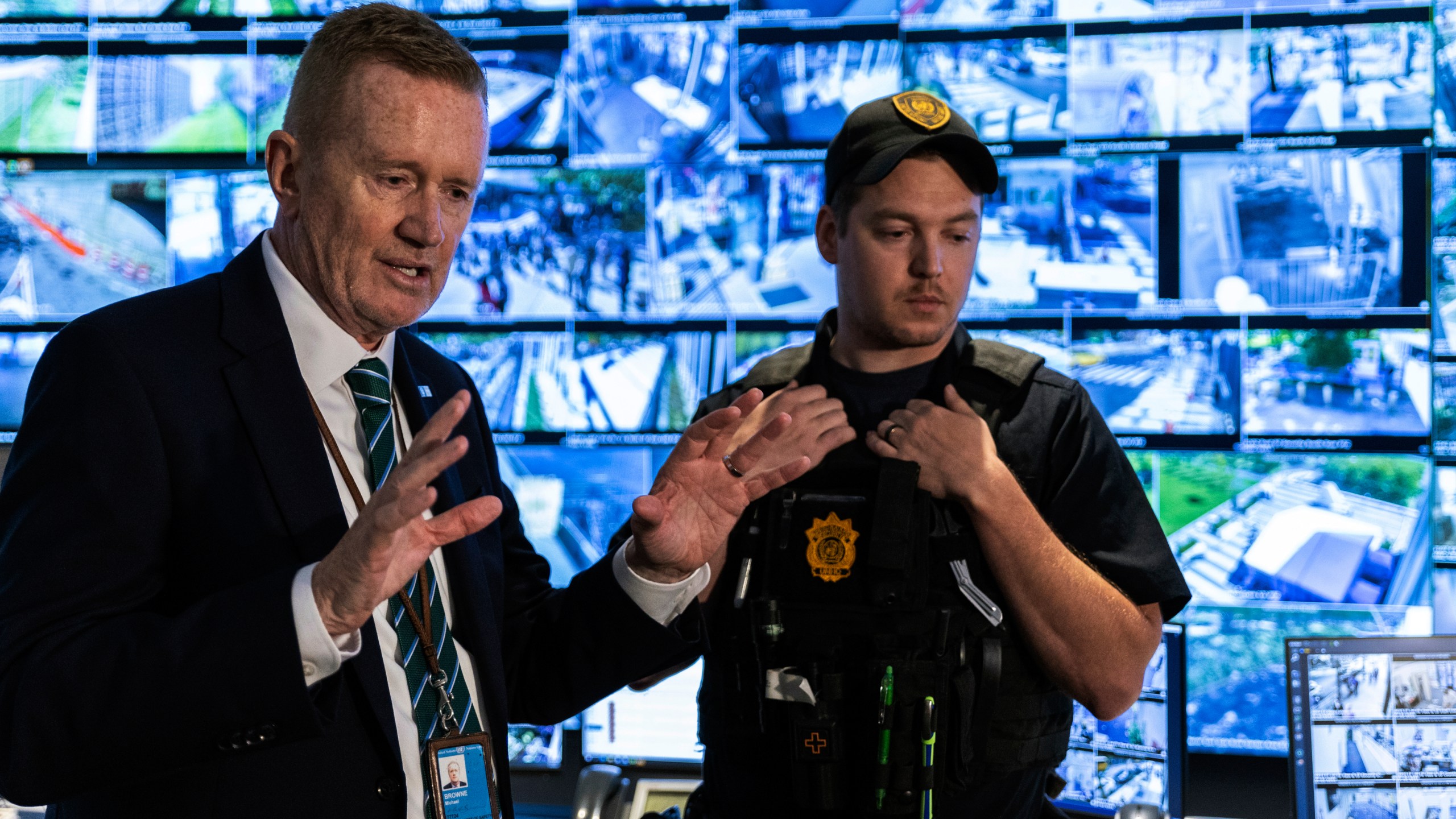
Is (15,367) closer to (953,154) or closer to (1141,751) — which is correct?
(953,154)

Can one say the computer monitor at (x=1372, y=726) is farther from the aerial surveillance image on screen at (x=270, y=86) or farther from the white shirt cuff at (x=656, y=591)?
the aerial surveillance image on screen at (x=270, y=86)

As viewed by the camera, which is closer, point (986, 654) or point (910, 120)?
point (986, 654)

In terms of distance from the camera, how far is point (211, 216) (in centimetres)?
290

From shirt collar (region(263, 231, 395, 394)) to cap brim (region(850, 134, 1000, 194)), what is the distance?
3.04 feet

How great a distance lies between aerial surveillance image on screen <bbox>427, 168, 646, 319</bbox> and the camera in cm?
281

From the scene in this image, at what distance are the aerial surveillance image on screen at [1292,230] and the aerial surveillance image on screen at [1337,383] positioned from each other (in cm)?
9

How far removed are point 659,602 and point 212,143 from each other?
2.20m

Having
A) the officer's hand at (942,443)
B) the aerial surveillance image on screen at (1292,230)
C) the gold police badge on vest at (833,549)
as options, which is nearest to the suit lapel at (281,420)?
the gold police badge on vest at (833,549)

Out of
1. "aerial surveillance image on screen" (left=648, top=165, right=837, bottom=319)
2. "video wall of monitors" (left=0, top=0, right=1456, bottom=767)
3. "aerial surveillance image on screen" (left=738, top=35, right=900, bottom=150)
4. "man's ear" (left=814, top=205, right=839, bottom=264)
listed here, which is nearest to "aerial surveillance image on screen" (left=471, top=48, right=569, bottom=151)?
"video wall of monitors" (left=0, top=0, right=1456, bottom=767)

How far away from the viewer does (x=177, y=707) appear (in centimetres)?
103

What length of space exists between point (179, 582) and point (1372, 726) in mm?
2256

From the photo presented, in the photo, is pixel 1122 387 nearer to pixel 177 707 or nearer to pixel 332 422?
pixel 332 422

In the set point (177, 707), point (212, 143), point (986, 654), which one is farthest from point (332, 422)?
point (212, 143)

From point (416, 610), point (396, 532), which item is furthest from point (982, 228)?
point (396, 532)
